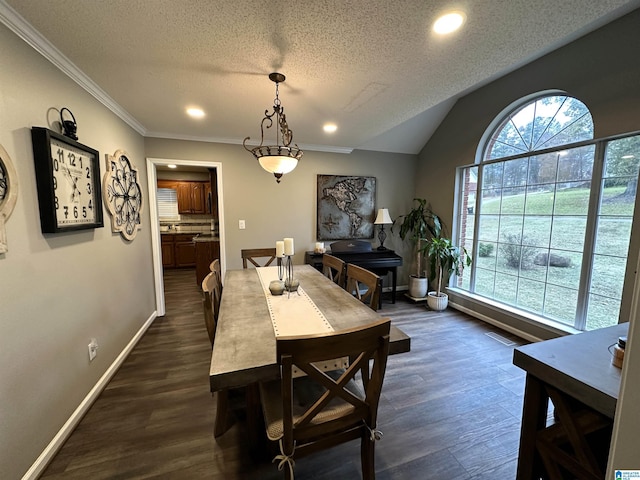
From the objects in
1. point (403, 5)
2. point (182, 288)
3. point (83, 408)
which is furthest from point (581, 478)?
point (182, 288)

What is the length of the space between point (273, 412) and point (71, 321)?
1.52 meters

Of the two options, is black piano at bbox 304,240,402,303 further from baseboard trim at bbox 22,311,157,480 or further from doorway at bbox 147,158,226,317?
baseboard trim at bbox 22,311,157,480

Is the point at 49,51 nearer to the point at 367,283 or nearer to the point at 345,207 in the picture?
the point at 367,283

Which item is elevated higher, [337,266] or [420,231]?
[420,231]

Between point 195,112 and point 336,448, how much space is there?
2982mm

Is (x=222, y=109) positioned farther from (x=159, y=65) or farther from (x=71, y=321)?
(x=71, y=321)

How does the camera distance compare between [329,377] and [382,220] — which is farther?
[382,220]

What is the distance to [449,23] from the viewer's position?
4.47ft

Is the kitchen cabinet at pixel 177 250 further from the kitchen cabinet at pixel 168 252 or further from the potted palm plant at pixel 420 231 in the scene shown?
the potted palm plant at pixel 420 231

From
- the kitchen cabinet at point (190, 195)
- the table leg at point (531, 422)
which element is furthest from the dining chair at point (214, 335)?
the kitchen cabinet at point (190, 195)

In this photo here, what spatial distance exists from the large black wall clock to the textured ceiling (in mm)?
527

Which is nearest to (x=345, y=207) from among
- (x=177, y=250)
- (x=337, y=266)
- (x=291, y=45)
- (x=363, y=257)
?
(x=363, y=257)

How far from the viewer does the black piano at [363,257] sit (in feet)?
12.7

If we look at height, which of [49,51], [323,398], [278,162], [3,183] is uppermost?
[49,51]
